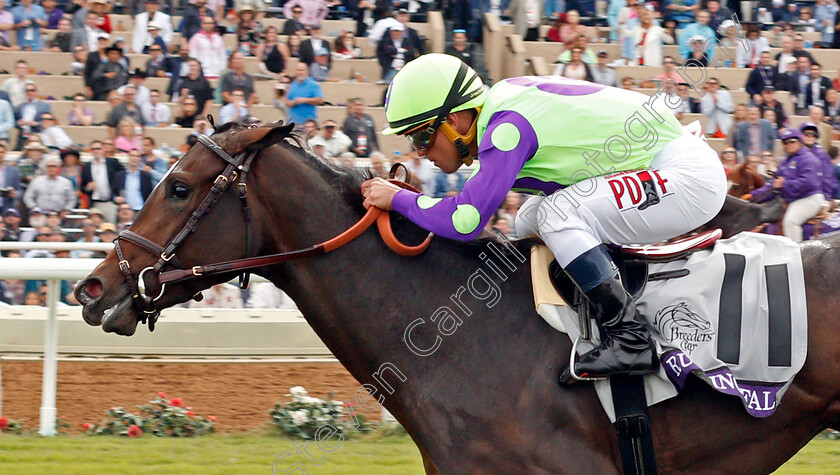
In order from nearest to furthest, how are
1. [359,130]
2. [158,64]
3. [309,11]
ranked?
[359,130]
[158,64]
[309,11]

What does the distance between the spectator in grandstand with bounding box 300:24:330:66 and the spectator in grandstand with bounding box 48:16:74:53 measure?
2.86 metres

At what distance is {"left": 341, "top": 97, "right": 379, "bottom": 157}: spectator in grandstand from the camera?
419 inches

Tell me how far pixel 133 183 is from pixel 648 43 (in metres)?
7.20

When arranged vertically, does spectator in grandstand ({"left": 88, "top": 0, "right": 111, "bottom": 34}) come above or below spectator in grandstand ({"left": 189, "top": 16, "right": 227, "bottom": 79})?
above

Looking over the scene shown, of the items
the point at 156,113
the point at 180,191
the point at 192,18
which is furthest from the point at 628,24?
the point at 180,191

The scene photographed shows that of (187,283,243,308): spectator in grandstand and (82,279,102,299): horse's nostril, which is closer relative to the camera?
(82,279,102,299): horse's nostril

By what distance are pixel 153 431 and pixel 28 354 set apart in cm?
111

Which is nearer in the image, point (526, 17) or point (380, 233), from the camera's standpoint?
point (380, 233)

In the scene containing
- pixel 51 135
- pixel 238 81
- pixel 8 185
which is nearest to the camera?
pixel 8 185

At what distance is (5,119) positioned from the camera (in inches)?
416

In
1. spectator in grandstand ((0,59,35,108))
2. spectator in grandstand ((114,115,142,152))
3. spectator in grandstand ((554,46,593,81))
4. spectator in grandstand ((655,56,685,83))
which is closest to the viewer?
spectator in grandstand ((114,115,142,152))

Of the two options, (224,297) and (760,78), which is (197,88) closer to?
(224,297)

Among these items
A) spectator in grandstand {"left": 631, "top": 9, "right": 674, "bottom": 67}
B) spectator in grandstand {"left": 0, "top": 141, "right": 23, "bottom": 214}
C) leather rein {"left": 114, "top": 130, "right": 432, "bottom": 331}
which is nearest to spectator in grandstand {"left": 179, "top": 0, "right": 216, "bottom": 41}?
spectator in grandstand {"left": 0, "top": 141, "right": 23, "bottom": 214}

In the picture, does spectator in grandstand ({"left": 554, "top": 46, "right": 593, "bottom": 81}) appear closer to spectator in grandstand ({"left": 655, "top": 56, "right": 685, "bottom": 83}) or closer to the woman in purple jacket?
spectator in grandstand ({"left": 655, "top": 56, "right": 685, "bottom": 83})
